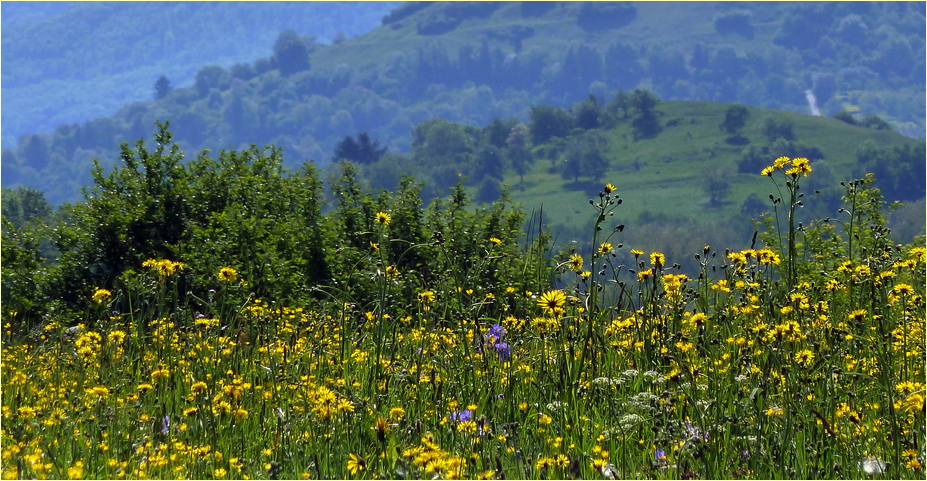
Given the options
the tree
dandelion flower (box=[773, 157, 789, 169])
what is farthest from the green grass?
the tree

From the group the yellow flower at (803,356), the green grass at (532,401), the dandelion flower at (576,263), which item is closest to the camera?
the green grass at (532,401)

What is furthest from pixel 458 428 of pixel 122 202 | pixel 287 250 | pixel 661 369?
pixel 122 202

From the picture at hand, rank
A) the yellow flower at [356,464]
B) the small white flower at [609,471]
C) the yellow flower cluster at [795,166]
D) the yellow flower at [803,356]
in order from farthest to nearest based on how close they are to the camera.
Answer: the yellow flower cluster at [795,166] → the yellow flower at [803,356] → the small white flower at [609,471] → the yellow flower at [356,464]

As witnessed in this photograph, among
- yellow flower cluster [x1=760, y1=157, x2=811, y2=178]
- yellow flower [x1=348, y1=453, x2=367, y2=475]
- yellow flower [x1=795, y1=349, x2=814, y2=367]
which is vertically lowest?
yellow flower [x1=795, y1=349, x2=814, y2=367]

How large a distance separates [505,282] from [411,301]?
1.16m

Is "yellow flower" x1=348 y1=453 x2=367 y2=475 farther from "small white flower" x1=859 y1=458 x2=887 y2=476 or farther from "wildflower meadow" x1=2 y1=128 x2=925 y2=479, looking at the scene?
"small white flower" x1=859 y1=458 x2=887 y2=476

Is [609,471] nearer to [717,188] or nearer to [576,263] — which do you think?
[576,263]

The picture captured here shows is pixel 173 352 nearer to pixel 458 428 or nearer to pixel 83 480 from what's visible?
pixel 83 480

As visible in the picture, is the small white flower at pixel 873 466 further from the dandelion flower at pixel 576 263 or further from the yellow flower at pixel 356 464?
the yellow flower at pixel 356 464

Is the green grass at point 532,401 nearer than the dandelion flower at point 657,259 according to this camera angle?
Yes

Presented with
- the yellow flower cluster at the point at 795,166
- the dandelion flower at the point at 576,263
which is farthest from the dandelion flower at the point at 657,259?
the yellow flower cluster at the point at 795,166

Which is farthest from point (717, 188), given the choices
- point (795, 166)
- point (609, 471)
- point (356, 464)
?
point (356, 464)

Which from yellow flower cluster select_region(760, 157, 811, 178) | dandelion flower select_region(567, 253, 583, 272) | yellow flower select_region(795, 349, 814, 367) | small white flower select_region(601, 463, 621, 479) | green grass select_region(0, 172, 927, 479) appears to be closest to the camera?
small white flower select_region(601, 463, 621, 479)

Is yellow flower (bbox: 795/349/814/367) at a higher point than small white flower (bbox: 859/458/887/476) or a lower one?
higher
